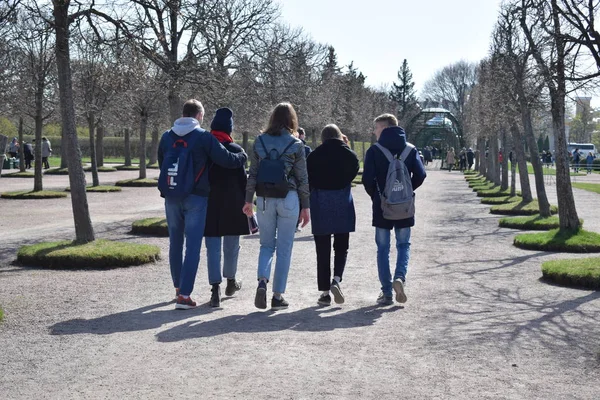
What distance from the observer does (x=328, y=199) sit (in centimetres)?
830

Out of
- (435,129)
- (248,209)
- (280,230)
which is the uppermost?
(435,129)

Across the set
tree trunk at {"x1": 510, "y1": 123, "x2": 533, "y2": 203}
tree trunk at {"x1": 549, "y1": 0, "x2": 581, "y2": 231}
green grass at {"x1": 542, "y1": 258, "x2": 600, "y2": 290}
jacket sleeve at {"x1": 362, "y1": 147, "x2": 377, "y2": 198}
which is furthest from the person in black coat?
tree trunk at {"x1": 510, "y1": 123, "x2": 533, "y2": 203}

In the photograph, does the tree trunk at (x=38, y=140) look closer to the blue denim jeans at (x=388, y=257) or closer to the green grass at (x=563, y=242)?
the green grass at (x=563, y=242)

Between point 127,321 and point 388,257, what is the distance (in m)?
2.61

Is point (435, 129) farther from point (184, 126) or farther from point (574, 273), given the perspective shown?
point (184, 126)

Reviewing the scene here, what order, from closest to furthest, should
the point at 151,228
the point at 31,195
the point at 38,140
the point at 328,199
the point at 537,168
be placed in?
the point at 328,199 < the point at 151,228 < the point at 537,168 < the point at 31,195 < the point at 38,140

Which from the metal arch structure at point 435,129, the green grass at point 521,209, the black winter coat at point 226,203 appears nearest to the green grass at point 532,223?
the green grass at point 521,209

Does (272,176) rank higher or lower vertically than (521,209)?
higher

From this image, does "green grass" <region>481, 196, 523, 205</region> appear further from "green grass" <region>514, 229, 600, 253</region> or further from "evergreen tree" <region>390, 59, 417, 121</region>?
"evergreen tree" <region>390, 59, 417, 121</region>

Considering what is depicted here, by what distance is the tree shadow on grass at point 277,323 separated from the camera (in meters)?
6.69

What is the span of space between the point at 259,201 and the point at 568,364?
3285mm

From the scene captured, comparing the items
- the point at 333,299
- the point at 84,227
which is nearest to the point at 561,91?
the point at 333,299

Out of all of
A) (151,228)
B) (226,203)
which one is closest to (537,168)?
(151,228)

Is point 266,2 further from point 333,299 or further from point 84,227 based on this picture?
point 333,299
